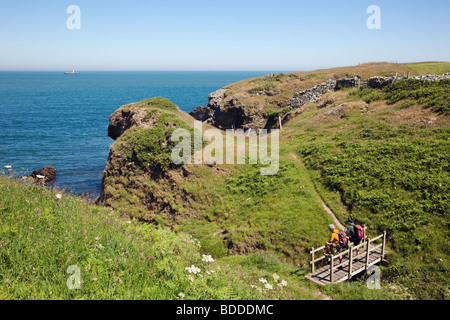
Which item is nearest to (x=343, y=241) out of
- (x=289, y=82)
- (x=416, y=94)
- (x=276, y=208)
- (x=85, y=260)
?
(x=276, y=208)

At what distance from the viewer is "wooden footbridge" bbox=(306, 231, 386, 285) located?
48.8 feet

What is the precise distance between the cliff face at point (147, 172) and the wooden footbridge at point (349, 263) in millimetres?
13294

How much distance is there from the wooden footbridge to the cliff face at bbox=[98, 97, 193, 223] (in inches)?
523

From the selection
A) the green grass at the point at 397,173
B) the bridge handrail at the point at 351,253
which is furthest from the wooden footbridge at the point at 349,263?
the green grass at the point at 397,173

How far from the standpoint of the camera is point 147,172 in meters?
29.9

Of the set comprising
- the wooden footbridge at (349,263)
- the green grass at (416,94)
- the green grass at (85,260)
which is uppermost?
the green grass at (416,94)

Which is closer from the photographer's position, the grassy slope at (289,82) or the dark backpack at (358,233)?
the dark backpack at (358,233)

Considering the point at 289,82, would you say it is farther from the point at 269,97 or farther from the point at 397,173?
the point at 397,173

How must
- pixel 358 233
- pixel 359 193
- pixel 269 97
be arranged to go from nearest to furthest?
1. pixel 358 233
2. pixel 359 193
3. pixel 269 97

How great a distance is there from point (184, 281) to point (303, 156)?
76.7 ft

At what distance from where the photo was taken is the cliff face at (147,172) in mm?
27281

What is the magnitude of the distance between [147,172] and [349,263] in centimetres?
2102

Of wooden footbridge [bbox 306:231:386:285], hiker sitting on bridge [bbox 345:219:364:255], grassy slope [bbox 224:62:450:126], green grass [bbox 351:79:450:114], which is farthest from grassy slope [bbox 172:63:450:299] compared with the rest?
grassy slope [bbox 224:62:450:126]

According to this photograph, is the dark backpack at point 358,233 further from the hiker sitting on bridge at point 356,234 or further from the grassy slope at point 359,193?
the grassy slope at point 359,193
